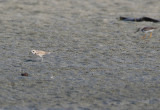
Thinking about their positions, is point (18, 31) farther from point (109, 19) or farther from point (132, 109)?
point (132, 109)

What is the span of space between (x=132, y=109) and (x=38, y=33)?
15.5 feet

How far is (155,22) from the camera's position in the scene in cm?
1102

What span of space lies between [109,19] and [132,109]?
608 centimetres

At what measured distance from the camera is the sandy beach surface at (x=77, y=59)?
574cm

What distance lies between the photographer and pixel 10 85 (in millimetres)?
6254

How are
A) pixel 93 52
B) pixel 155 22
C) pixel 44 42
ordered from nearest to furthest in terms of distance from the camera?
pixel 93 52 < pixel 44 42 < pixel 155 22

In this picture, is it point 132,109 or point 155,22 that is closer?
point 132,109

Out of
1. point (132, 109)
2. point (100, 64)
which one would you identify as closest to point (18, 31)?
point (100, 64)

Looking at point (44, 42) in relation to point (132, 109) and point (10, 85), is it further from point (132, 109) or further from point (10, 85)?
point (132, 109)

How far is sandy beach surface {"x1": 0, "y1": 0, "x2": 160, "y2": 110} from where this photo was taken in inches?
226

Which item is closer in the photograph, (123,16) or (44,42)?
(44,42)

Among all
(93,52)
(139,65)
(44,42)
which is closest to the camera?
(139,65)

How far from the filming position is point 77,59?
25.2ft

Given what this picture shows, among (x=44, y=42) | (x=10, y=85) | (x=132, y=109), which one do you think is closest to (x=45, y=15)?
(x=44, y=42)
